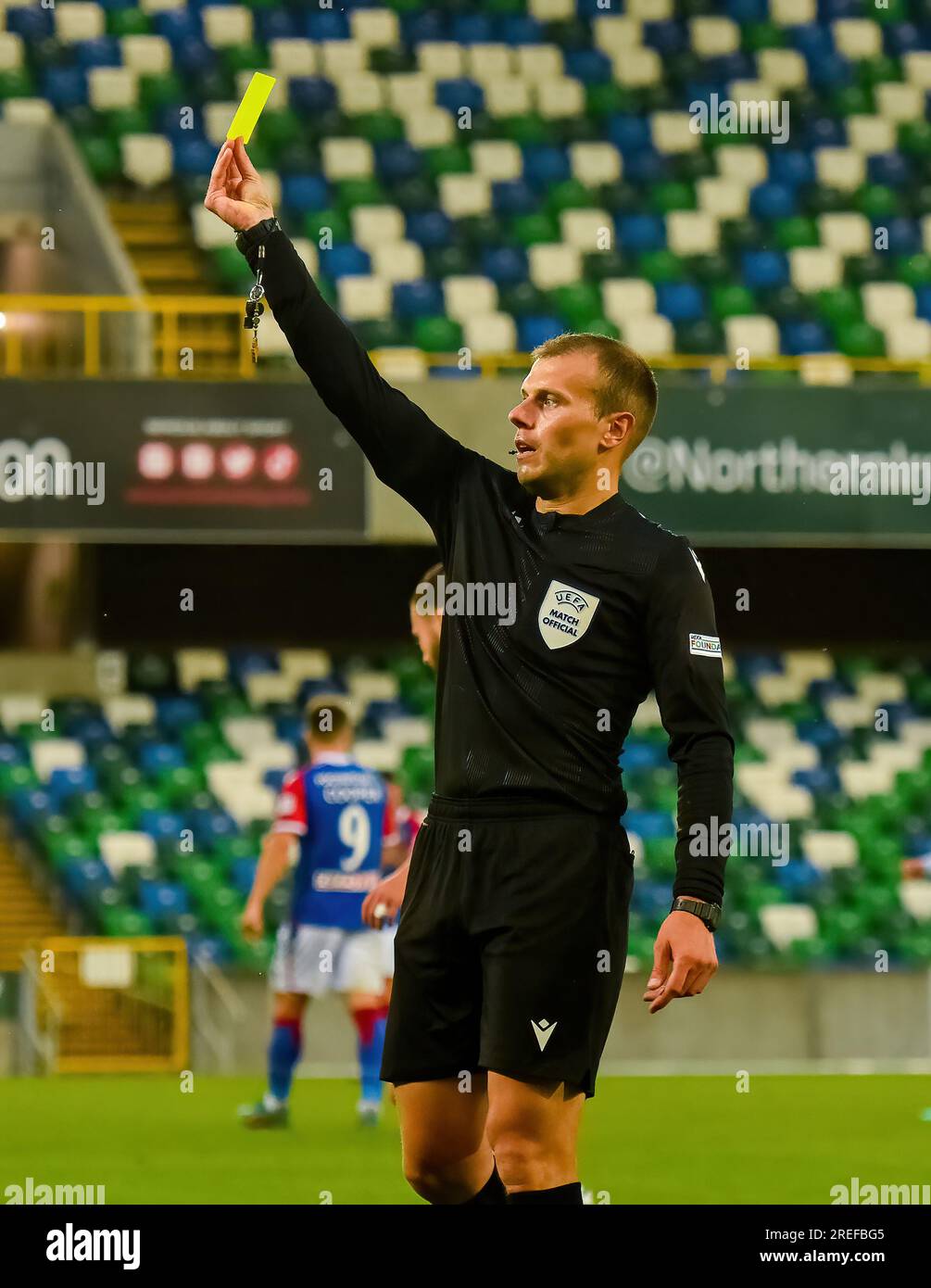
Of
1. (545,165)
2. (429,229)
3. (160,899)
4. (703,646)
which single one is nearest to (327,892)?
(160,899)

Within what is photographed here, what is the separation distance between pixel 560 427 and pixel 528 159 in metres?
14.1

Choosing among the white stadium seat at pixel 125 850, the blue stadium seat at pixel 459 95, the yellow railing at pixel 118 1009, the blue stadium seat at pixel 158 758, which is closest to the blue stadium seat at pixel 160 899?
the white stadium seat at pixel 125 850

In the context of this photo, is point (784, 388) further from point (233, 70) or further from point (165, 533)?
point (233, 70)

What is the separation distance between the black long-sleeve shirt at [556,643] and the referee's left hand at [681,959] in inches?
4.0

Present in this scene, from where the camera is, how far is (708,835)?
394 centimetres

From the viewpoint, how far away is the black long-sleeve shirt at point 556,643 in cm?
405

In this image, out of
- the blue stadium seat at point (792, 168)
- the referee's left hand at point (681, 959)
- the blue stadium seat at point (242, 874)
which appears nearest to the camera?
the referee's left hand at point (681, 959)

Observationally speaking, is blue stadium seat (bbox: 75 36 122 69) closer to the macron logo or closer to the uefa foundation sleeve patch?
the uefa foundation sleeve patch

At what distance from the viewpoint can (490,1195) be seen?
13.9ft

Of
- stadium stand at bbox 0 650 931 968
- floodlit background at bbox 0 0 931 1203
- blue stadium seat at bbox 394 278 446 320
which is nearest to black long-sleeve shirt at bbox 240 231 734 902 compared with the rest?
floodlit background at bbox 0 0 931 1203

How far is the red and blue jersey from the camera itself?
9.78m

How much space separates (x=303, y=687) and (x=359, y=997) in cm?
648

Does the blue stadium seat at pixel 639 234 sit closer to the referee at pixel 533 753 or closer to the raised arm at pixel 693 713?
the referee at pixel 533 753

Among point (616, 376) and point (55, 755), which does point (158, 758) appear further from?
point (616, 376)
